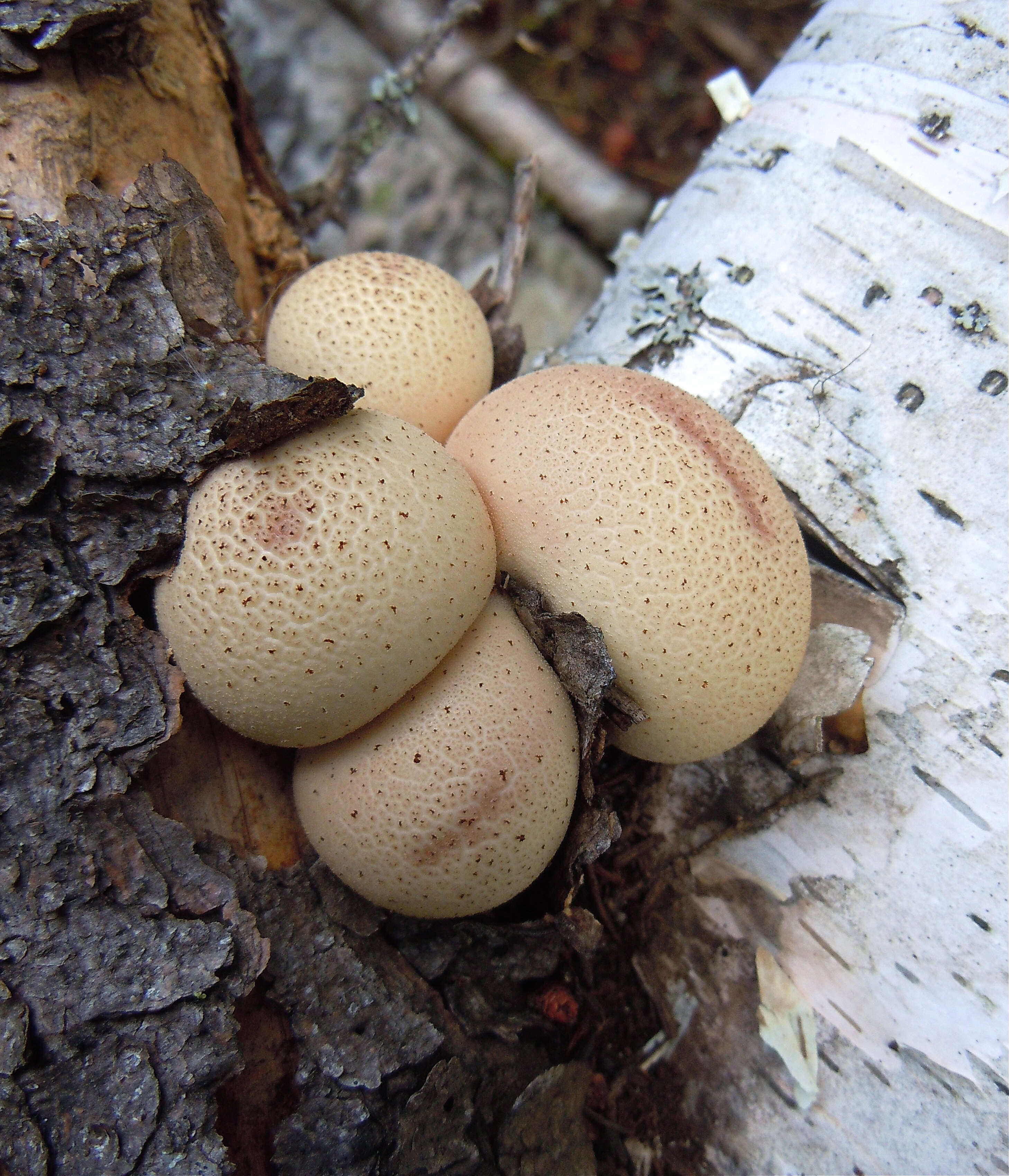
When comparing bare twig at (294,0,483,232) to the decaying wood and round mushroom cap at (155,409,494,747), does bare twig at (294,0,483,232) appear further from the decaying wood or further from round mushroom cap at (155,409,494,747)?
round mushroom cap at (155,409,494,747)

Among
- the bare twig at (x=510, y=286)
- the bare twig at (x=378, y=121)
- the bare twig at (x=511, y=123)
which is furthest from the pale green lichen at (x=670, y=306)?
the bare twig at (x=511, y=123)

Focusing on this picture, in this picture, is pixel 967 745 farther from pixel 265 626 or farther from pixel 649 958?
pixel 265 626

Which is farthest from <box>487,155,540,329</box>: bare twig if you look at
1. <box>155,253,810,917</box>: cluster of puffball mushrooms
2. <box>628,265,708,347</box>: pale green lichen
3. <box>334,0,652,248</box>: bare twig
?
<box>334,0,652,248</box>: bare twig

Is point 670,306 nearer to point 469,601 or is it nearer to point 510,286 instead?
point 510,286

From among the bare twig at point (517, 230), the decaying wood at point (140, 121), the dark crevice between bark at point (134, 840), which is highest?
the bare twig at point (517, 230)

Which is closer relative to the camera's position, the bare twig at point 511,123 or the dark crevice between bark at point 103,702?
the dark crevice between bark at point 103,702

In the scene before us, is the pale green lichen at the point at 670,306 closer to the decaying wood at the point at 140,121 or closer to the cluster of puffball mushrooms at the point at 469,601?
the cluster of puffball mushrooms at the point at 469,601

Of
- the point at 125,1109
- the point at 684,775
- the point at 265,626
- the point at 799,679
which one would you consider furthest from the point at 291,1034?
the point at 799,679
